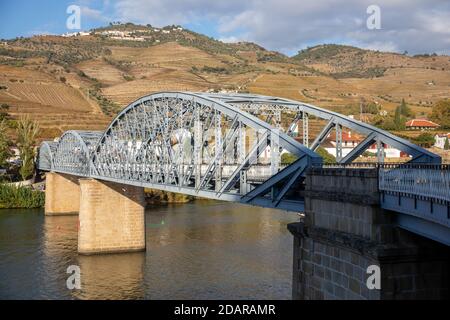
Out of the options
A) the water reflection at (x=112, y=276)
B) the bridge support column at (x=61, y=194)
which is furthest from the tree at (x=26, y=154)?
the water reflection at (x=112, y=276)

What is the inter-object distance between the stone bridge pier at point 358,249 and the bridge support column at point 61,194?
54802 mm

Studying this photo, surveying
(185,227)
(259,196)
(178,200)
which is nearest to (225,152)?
(259,196)

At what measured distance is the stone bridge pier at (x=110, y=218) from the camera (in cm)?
4575

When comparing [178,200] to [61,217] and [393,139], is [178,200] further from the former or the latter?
[393,139]

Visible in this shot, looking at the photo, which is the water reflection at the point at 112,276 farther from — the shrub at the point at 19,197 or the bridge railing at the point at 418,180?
the shrub at the point at 19,197

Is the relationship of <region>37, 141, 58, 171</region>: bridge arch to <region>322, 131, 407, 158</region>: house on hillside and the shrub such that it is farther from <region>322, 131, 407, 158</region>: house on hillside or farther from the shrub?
<region>322, 131, 407, 158</region>: house on hillside

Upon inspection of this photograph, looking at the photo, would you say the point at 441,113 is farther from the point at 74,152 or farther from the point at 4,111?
the point at 4,111

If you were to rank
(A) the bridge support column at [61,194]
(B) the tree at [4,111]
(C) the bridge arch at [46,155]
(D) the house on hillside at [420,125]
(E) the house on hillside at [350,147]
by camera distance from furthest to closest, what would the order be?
(B) the tree at [4,111] → (D) the house on hillside at [420,125] → (E) the house on hillside at [350,147] → (C) the bridge arch at [46,155] → (A) the bridge support column at [61,194]

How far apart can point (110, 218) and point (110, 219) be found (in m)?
0.08

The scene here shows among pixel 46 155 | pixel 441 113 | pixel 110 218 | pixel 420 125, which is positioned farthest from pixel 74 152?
pixel 441 113

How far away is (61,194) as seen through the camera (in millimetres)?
72000

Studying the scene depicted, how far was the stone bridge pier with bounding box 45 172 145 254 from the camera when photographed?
4575 centimetres

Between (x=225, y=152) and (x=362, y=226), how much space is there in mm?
13148
